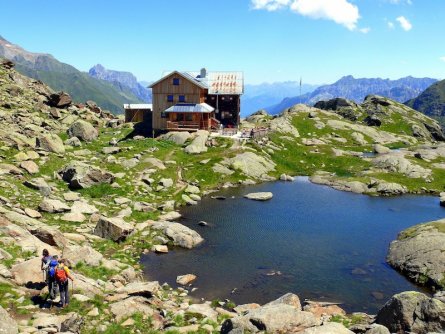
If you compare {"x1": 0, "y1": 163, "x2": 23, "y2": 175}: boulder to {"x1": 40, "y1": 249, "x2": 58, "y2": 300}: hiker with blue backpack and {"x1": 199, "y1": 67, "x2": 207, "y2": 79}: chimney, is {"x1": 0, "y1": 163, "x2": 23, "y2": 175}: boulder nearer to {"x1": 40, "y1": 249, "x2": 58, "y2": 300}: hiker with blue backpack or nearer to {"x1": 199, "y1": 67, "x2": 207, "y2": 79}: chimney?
{"x1": 40, "y1": 249, "x2": 58, "y2": 300}: hiker with blue backpack

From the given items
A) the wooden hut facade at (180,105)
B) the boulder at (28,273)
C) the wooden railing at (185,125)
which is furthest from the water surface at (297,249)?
the wooden hut facade at (180,105)

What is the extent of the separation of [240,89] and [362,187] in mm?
40359

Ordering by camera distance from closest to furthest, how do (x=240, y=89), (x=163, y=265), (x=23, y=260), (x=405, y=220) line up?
1. (x=23, y=260)
2. (x=163, y=265)
3. (x=405, y=220)
4. (x=240, y=89)

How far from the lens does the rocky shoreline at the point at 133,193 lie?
2067 centimetres

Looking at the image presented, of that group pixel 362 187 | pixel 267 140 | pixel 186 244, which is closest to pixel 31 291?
pixel 186 244

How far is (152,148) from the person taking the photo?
63938 millimetres

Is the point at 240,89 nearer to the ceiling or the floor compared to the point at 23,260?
nearer to the ceiling

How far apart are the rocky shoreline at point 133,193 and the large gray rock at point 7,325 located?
0.22ft

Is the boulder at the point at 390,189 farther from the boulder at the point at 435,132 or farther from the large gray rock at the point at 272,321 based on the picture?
the boulder at the point at 435,132

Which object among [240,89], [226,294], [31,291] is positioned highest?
[240,89]

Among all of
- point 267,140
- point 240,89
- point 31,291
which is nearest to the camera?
point 31,291

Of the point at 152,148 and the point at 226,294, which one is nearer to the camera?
the point at 226,294

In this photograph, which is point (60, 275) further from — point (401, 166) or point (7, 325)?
point (401, 166)

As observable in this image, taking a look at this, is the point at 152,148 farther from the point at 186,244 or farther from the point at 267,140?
the point at 186,244
